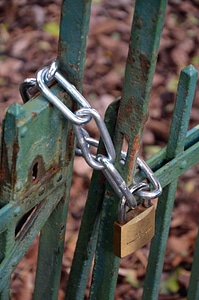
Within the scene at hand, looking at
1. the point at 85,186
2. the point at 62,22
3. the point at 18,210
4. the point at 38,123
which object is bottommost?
the point at 85,186

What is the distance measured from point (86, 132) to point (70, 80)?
0.10m

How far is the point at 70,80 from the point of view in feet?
4.48

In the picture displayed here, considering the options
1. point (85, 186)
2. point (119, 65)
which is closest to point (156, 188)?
point (85, 186)

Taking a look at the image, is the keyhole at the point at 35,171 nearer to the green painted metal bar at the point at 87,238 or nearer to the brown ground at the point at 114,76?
the green painted metal bar at the point at 87,238

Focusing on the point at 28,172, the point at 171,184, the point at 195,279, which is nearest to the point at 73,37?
the point at 28,172

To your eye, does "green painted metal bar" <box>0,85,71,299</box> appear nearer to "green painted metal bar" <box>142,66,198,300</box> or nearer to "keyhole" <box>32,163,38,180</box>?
"keyhole" <box>32,163,38,180</box>

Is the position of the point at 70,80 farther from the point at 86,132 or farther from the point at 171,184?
the point at 171,184

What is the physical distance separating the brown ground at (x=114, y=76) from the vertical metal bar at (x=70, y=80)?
119 centimetres

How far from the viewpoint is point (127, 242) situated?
154 centimetres

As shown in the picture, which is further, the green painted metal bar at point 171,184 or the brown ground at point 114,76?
the brown ground at point 114,76

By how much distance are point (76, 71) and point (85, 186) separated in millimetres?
1927

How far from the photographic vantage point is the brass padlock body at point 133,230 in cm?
152

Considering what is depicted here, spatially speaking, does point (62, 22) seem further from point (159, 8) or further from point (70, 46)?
point (159, 8)

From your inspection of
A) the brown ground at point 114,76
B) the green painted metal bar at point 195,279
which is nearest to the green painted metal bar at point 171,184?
the green painted metal bar at point 195,279
